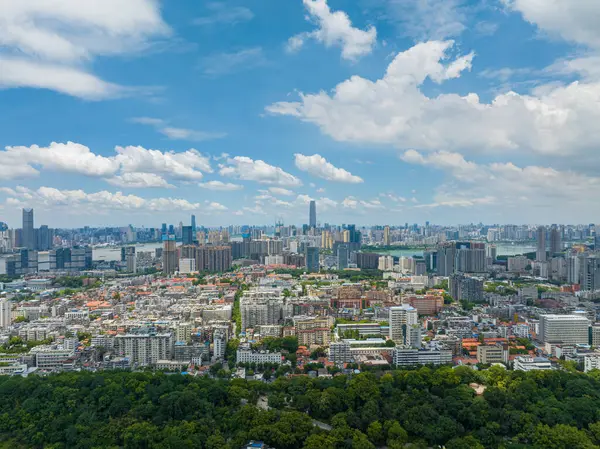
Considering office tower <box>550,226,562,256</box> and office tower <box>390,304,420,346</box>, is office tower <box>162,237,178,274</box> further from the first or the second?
office tower <box>550,226,562,256</box>

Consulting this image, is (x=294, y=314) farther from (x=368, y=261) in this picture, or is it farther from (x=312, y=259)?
(x=368, y=261)

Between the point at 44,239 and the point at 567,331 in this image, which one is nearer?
the point at 567,331

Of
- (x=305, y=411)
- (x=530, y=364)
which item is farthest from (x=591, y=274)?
(x=305, y=411)

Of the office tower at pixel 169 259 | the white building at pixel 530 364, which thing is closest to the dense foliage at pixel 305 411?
the white building at pixel 530 364

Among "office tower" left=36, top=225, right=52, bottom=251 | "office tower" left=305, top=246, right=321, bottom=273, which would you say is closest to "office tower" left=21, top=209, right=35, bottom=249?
"office tower" left=36, top=225, right=52, bottom=251

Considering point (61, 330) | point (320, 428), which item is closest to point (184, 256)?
point (61, 330)

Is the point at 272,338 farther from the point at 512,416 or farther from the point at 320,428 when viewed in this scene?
the point at 512,416

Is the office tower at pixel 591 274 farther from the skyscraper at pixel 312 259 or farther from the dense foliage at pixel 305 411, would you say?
the skyscraper at pixel 312 259
